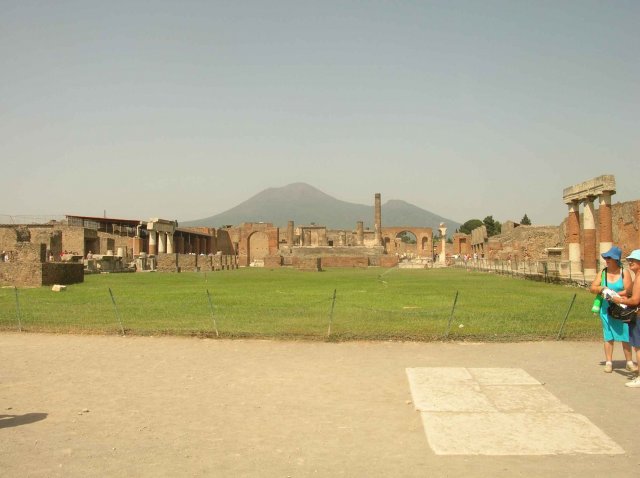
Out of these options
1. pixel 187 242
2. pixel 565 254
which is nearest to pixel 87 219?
pixel 187 242

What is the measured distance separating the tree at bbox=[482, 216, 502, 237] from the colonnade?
3137 inches

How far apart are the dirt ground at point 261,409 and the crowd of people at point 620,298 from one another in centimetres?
36

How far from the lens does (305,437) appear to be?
5344 millimetres

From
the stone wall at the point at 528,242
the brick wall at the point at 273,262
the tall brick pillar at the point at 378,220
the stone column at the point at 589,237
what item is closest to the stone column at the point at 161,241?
the brick wall at the point at 273,262

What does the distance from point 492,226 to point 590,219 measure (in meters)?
91.4

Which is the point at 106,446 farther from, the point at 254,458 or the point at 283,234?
the point at 283,234

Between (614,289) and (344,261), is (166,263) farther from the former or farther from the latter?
(614,289)

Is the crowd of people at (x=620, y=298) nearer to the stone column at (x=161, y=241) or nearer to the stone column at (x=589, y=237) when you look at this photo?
the stone column at (x=589, y=237)

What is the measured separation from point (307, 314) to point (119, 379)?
23.3 ft

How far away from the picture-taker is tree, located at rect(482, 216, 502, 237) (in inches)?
4347

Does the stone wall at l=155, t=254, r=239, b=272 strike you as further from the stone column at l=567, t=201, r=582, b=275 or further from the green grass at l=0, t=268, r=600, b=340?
the stone column at l=567, t=201, r=582, b=275

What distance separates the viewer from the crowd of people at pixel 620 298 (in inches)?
287

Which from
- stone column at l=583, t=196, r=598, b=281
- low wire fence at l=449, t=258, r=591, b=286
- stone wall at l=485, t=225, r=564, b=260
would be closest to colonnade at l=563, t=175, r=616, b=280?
stone column at l=583, t=196, r=598, b=281

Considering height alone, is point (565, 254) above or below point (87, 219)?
below
